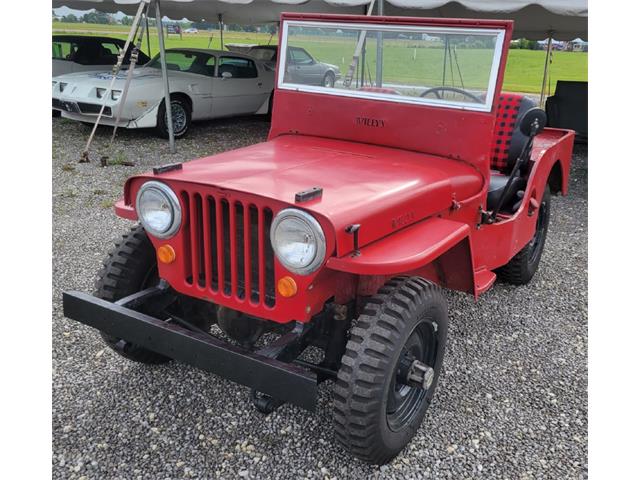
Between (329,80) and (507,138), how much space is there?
1603mm

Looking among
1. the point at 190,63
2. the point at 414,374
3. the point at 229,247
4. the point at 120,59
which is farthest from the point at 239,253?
the point at 190,63

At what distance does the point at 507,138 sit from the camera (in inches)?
164

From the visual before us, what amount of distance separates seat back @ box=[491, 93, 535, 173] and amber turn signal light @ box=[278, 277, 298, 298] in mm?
2606

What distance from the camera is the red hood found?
2197mm

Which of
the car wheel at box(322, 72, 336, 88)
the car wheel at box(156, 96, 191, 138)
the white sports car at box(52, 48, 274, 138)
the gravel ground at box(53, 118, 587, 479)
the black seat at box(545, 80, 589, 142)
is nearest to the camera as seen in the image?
the gravel ground at box(53, 118, 587, 479)

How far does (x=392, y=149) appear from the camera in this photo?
3.13m

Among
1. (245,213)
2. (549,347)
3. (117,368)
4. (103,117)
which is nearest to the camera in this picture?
(245,213)

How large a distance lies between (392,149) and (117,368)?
192 centimetres

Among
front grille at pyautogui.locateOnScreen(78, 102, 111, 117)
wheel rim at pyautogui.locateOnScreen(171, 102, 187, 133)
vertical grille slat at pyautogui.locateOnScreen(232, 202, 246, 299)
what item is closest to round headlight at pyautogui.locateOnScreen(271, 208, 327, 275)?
vertical grille slat at pyautogui.locateOnScreen(232, 202, 246, 299)

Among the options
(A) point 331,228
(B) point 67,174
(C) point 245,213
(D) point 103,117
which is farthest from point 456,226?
(D) point 103,117

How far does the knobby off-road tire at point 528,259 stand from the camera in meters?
4.04

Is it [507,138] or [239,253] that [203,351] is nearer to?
[239,253]

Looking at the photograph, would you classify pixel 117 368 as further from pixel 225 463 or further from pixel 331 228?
pixel 331 228

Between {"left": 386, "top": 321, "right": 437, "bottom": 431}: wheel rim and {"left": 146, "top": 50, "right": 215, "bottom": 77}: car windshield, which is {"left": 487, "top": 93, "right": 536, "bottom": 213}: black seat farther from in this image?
{"left": 146, "top": 50, "right": 215, "bottom": 77}: car windshield
